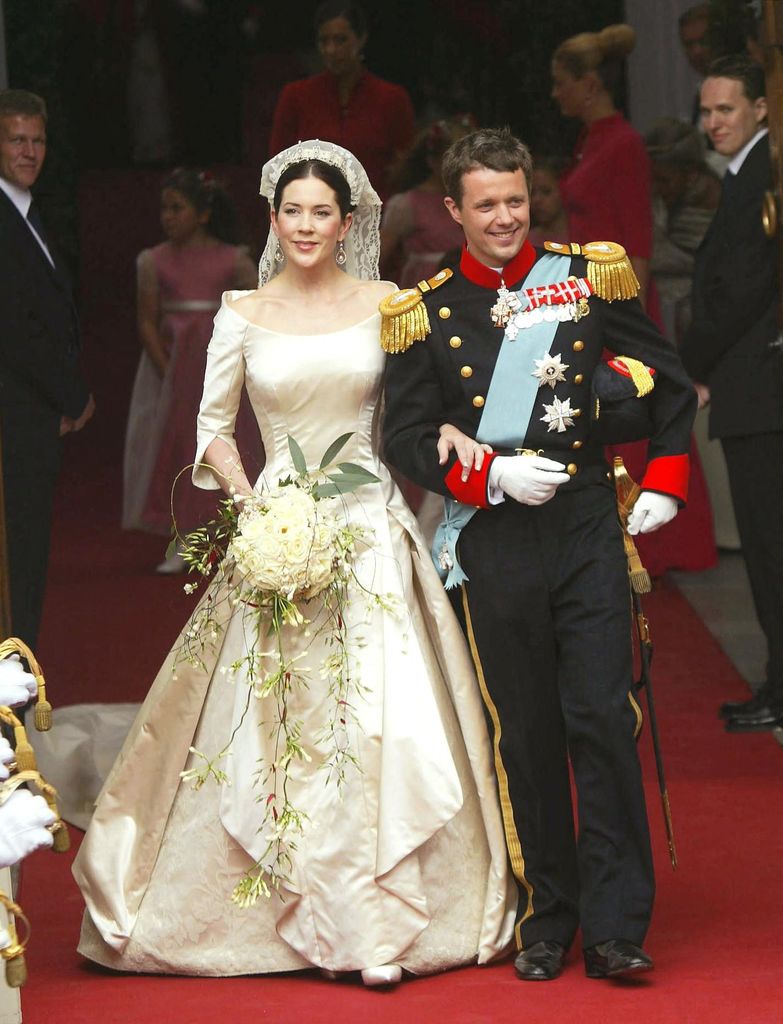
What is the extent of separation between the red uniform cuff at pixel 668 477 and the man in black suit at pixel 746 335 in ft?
4.99

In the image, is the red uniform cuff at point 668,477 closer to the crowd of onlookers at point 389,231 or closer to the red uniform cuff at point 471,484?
the red uniform cuff at point 471,484

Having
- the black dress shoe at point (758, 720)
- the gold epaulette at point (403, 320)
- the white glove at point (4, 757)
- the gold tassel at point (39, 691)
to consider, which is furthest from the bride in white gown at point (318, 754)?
the black dress shoe at point (758, 720)

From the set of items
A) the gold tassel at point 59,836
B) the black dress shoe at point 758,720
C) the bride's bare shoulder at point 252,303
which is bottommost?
the black dress shoe at point 758,720

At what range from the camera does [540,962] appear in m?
3.62

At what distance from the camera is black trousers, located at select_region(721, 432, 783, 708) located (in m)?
5.29

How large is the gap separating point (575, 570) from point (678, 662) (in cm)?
259

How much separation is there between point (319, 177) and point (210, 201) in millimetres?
3516

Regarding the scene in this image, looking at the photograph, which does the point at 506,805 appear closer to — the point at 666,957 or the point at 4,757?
the point at 666,957

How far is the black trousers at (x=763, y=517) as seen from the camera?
529 cm

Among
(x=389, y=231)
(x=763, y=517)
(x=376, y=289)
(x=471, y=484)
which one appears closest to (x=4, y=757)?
(x=471, y=484)

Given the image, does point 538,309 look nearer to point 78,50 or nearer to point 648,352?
point 648,352

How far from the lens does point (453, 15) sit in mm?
11227

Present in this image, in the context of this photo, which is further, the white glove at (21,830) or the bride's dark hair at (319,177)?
the bride's dark hair at (319,177)

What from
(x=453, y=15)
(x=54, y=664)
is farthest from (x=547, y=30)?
(x=54, y=664)
